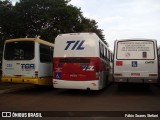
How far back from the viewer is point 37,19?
37.4 metres

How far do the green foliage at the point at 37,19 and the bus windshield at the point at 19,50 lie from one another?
697 inches

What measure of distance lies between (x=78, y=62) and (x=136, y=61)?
3.37m

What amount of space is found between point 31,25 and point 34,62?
20.4 m

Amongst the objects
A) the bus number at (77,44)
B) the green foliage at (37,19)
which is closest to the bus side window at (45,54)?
the bus number at (77,44)

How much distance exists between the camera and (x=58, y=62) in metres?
17.4

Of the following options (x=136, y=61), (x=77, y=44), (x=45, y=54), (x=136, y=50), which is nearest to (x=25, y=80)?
(x=45, y=54)

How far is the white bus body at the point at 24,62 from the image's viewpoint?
17562mm

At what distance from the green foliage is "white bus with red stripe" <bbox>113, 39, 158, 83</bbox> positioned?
60.2 feet

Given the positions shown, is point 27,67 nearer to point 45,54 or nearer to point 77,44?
point 45,54

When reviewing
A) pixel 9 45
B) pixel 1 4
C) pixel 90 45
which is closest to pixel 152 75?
pixel 90 45

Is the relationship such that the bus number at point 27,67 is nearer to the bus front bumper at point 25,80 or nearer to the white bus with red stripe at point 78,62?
the bus front bumper at point 25,80

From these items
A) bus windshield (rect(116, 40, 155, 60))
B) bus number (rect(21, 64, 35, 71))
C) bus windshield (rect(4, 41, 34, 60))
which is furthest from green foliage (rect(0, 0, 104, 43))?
bus number (rect(21, 64, 35, 71))

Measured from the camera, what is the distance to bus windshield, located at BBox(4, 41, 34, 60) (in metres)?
17.7

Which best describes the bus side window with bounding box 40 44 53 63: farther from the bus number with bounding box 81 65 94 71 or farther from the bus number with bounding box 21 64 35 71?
the bus number with bounding box 81 65 94 71
